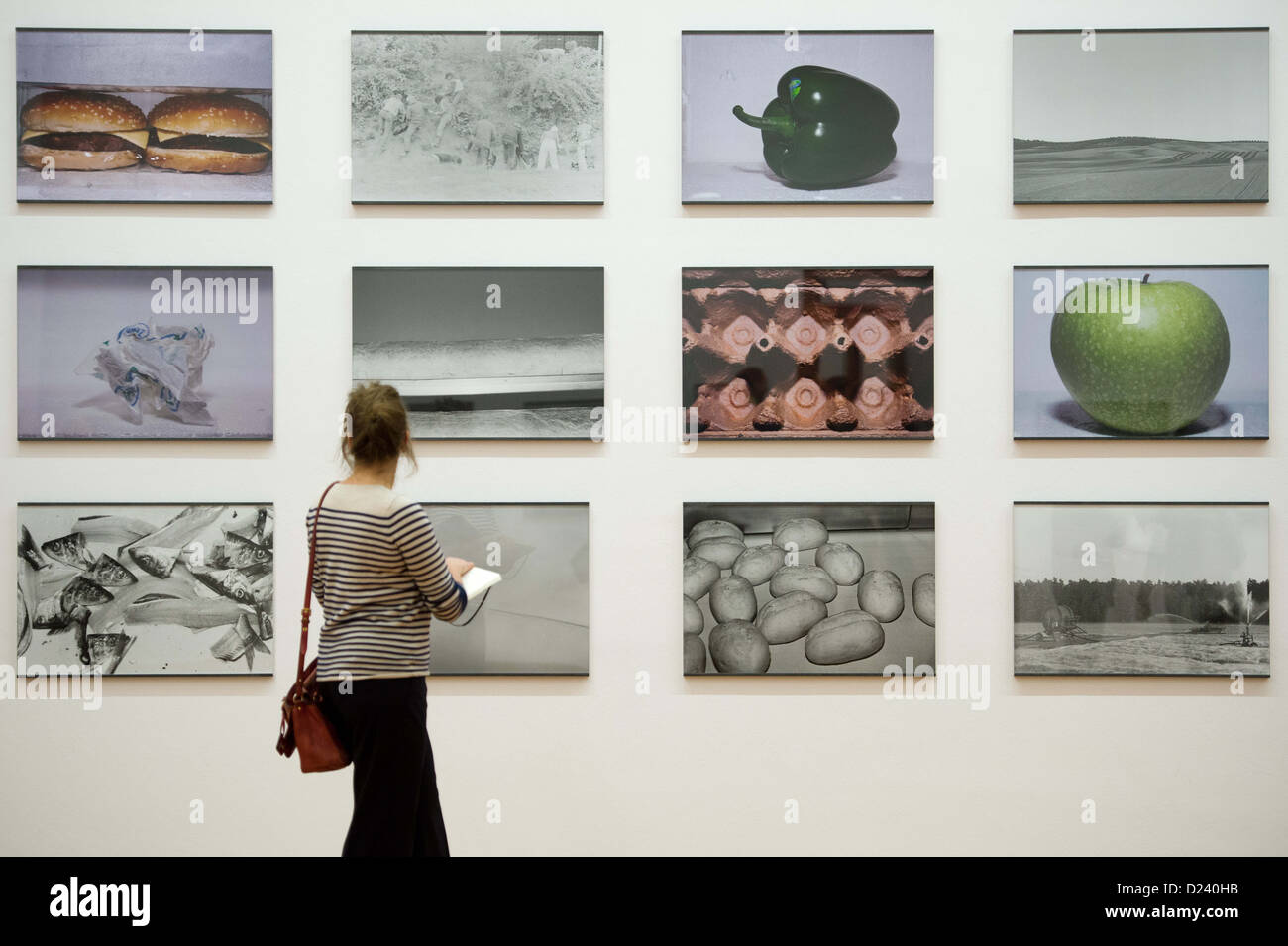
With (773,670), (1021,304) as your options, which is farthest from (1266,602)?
(773,670)

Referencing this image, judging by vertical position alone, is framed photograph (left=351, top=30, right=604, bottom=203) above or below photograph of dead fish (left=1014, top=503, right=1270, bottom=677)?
above

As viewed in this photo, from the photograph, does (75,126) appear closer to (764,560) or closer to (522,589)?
(522,589)

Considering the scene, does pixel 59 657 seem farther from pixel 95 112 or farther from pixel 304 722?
pixel 95 112

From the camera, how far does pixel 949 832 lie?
13.4 feet

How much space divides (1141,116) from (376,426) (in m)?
3.10

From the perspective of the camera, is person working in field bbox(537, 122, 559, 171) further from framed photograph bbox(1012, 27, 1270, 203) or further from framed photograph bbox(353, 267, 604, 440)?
framed photograph bbox(1012, 27, 1270, 203)

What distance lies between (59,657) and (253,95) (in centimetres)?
223

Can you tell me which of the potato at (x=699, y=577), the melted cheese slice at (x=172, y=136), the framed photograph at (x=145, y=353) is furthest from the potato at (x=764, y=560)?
the melted cheese slice at (x=172, y=136)

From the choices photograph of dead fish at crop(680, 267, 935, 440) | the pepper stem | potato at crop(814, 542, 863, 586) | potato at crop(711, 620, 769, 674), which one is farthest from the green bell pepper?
potato at crop(711, 620, 769, 674)

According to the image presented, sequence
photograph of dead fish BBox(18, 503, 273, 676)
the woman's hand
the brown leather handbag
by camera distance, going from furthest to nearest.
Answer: photograph of dead fish BBox(18, 503, 273, 676) < the woman's hand < the brown leather handbag

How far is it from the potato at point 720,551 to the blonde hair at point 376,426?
1443 mm

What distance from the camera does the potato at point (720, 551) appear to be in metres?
4.09

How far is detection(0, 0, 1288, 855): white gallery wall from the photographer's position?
4082mm

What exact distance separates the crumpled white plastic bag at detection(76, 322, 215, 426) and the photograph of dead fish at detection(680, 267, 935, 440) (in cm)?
183
